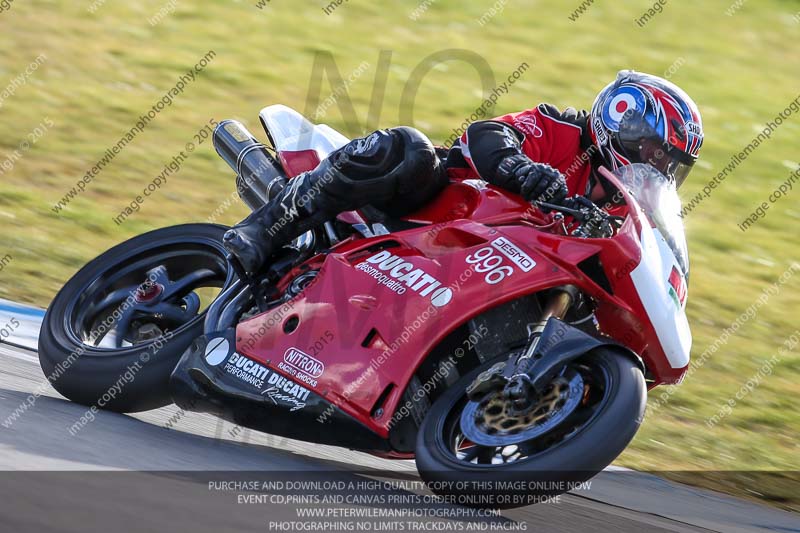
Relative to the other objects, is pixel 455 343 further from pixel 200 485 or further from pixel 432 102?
pixel 432 102

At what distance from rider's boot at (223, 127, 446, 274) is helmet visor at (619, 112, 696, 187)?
26.9 inches

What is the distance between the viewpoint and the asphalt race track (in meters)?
3.19

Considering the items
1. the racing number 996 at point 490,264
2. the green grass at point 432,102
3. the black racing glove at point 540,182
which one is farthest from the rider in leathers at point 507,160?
the green grass at point 432,102

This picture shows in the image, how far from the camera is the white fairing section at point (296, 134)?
518cm

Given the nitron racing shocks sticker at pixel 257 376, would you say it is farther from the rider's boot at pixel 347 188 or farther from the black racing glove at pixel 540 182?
the black racing glove at pixel 540 182

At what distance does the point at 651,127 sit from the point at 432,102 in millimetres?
7757

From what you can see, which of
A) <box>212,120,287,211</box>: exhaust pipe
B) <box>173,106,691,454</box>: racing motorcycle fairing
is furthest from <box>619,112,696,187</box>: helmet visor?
<box>212,120,287,211</box>: exhaust pipe

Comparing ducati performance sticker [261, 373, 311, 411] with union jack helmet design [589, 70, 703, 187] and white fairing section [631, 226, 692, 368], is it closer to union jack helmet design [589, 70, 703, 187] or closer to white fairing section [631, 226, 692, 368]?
white fairing section [631, 226, 692, 368]

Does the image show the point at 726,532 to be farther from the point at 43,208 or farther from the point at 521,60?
the point at 521,60

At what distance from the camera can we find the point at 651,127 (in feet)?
14.2

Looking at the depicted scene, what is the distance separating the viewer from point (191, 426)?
485cm

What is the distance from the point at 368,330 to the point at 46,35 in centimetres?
915

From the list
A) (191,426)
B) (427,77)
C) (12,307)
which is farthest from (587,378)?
(427,77)

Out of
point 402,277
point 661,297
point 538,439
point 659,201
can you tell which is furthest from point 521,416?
point 659,201
